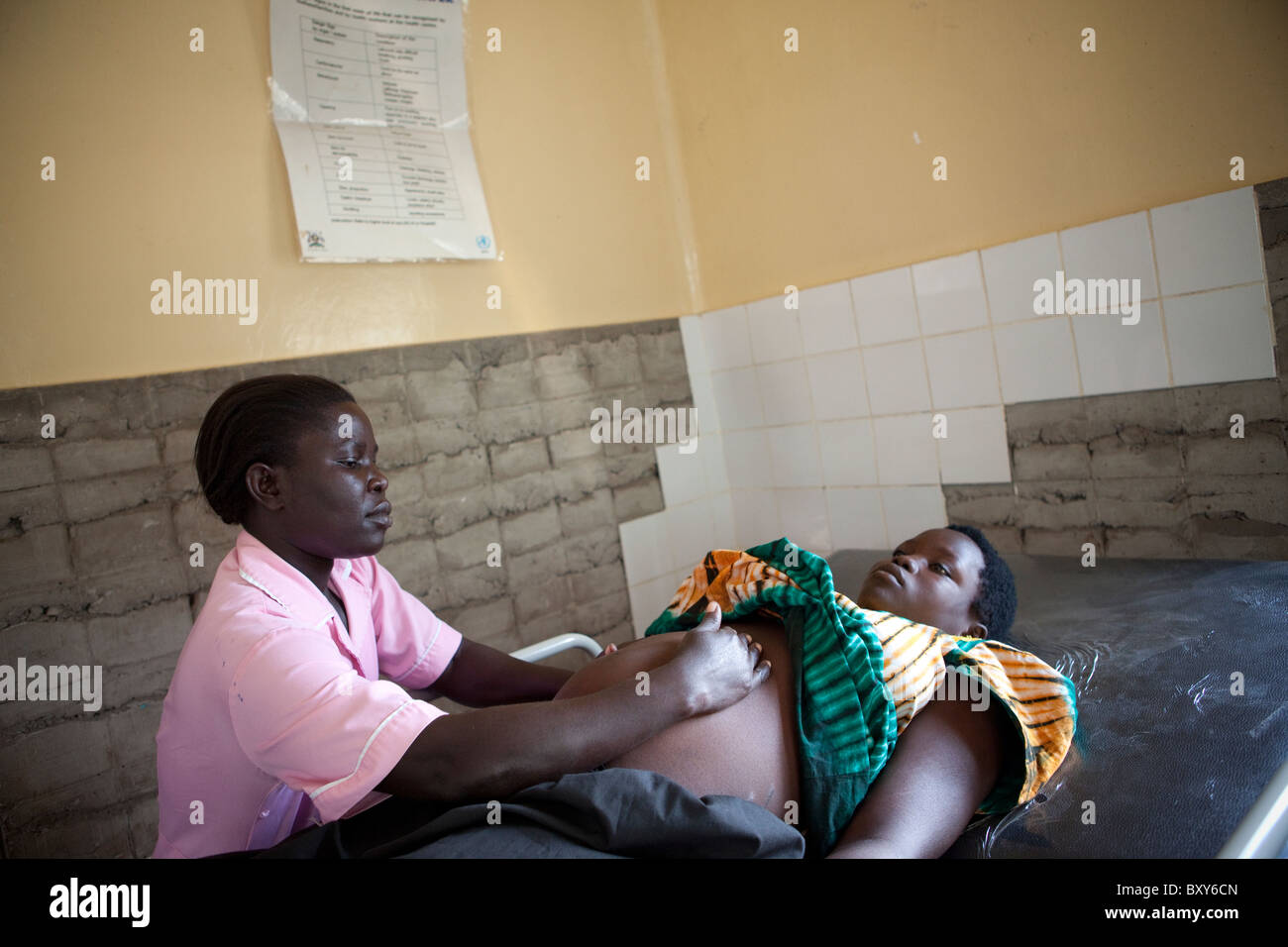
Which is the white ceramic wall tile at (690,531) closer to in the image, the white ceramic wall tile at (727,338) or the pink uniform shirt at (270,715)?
the white ceramic wall tile at (727,338)

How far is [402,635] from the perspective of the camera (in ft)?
5.26

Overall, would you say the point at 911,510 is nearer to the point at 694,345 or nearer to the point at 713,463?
the point at 713,463

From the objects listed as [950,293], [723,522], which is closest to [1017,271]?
[950,293]

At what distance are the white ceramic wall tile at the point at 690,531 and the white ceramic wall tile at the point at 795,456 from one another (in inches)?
11.2

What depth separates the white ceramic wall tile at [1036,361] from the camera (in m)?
2.15

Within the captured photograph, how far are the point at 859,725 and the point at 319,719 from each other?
66 cm

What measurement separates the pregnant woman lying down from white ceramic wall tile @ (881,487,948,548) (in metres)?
1.18

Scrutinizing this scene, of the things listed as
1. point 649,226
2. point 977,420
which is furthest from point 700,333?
point 977,420

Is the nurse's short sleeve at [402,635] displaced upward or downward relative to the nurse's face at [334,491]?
downward

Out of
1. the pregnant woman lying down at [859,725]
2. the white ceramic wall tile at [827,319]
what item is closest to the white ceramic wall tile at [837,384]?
the white ceramic wall tile at [827,319]

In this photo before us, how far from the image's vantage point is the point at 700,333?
121 inches

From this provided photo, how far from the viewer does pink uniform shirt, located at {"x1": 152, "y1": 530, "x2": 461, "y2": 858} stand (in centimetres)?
102

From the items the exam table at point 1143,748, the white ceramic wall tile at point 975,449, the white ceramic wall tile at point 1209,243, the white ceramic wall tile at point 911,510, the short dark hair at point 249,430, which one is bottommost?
the exam table at point 1143,748
